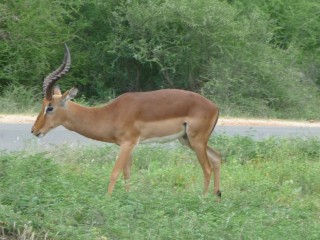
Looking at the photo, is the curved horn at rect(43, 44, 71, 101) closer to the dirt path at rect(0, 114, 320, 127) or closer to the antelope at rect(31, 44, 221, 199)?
the antelope at rect(31, 44, 221, 199)

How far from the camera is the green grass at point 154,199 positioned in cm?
687

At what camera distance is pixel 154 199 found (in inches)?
314

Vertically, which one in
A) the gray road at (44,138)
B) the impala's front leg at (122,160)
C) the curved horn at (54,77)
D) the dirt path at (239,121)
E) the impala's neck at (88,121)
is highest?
the curved horn at (54,77)

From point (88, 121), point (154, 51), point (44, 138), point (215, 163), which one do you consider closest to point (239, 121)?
point (154, 51)

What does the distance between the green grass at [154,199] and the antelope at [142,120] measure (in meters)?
0.40

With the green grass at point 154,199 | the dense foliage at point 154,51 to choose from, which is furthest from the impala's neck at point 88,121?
the dense foliage at point 154,51

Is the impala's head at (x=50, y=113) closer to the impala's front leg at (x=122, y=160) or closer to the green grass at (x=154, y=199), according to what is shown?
the green grass at (x=154, y=199)

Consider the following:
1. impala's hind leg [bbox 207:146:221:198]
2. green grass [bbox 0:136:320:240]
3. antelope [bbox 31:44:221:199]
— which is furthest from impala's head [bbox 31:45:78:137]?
impala's hind leg [bbox 207:146:221:198]

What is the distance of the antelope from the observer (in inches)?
385

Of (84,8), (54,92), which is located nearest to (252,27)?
(84,8)

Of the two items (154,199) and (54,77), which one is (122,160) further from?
(154,199)

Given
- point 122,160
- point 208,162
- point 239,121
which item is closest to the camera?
point 122,160

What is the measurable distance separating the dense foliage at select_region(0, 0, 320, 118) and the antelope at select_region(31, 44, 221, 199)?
10.8 meters

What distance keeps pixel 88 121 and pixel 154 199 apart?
93.9 inches
